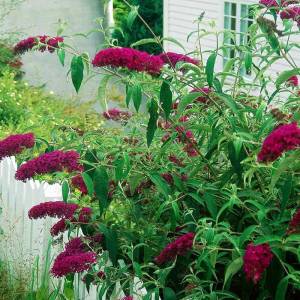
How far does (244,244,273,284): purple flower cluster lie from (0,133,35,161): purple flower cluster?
157 centimetres

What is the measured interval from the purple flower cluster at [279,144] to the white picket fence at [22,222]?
2510mm

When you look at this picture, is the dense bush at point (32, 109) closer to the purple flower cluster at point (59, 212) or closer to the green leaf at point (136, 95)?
the purple flower cluster at point (59, 212)

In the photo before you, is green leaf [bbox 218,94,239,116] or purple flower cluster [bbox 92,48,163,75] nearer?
purple flower cluster [bbox 92,48,163,75]

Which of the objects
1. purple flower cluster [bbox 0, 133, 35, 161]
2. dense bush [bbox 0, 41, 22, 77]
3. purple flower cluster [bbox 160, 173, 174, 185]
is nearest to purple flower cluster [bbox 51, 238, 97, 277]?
purple flower cluster [bbox 160, 173, 174, 185]

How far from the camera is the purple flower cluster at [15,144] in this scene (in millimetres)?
4184

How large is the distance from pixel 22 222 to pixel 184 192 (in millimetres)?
2312

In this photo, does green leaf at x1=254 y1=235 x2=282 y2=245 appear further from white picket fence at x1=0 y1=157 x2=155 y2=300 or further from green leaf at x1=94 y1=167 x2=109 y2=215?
white picket fence at x1=0 y1=157 x2=155 y2=300

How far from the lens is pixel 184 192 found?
4000mm

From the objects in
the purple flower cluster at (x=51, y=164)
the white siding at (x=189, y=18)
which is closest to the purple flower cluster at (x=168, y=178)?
the purple flower cluster at (x=51, y=164)

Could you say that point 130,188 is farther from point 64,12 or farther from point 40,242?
point 64,12

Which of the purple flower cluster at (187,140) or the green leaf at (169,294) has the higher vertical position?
the purple flower cluster at (187,140)

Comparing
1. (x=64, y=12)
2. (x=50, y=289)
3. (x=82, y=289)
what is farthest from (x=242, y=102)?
(x=64, y=12)

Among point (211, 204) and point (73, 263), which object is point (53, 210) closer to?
point (73, 263)

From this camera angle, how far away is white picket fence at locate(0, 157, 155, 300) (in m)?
5.61
